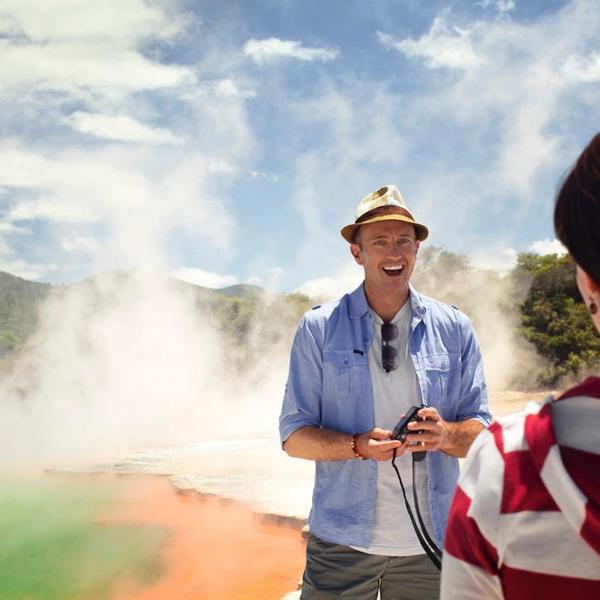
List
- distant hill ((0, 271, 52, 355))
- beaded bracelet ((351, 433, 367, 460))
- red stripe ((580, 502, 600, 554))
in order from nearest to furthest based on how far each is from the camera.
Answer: red stripe ((580, 502, 600, 554)) < beaded bracelet ((351, 433, 367, 460)) < distant hill ((0, 271, 52, 355))

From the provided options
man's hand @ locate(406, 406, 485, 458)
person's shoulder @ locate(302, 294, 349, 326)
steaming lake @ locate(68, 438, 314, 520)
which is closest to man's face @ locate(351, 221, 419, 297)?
person's shoulder @ locate(302, 294, 349, 326)

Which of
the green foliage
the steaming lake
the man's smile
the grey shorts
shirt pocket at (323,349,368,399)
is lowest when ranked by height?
the steaming lake

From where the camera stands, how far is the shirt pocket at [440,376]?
2.15 meters

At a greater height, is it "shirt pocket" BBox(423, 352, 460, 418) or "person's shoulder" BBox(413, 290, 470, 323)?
"person's shoulder" BBox(413, 290, 470, 323)

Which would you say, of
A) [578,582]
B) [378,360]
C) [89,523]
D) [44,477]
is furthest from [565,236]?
[44,477]

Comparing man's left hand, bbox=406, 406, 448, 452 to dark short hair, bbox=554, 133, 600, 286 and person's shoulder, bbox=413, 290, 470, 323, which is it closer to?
person's shoulder, bbox=413, 290, 470, 323

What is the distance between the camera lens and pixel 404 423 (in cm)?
188

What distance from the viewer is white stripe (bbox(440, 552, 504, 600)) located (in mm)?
763

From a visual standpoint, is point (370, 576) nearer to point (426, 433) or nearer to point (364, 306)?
point (426, 433)

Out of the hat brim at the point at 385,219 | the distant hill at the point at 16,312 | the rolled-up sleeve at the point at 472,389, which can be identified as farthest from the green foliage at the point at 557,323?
the distant hill at the point at 16,312

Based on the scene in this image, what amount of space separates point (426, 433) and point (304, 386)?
455 mm

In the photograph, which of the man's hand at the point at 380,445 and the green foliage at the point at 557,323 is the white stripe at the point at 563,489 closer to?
the man's hand at the point at 380,445

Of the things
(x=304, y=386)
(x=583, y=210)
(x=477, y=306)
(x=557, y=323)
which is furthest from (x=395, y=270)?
(x=477, y=306)

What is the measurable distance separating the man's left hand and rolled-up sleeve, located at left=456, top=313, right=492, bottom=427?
284 millimetres
